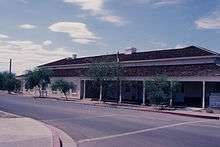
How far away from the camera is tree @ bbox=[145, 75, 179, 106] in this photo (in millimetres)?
35812

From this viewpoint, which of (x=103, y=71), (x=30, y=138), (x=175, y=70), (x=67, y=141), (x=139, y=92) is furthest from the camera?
(x=139, y=92)

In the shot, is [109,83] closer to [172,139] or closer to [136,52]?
[136,52]

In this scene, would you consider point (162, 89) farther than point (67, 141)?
Yes

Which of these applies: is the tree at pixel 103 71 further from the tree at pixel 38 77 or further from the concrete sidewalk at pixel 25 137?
the concrete sidewalk at pixel 25 137

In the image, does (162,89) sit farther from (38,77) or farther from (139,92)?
(38,77)

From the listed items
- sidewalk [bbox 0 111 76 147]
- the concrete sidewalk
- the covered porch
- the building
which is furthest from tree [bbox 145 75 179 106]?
the concrete sidewalk

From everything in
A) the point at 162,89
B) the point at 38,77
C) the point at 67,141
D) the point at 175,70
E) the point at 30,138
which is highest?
the point at 175,70

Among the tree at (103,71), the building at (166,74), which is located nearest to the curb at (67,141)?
the building at (166,74)

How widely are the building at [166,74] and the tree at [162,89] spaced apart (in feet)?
5.62

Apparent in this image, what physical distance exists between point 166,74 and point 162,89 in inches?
133

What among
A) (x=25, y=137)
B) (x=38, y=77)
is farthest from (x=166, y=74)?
(x=25, y=137)

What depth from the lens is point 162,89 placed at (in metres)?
36.2

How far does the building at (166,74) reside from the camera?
123ft

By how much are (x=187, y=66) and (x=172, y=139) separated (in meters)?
26.5
